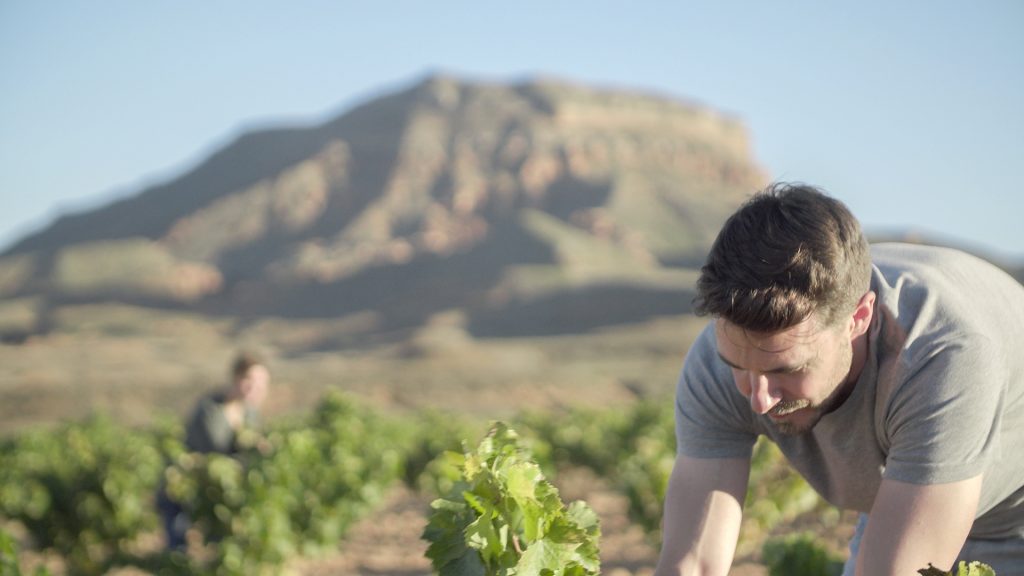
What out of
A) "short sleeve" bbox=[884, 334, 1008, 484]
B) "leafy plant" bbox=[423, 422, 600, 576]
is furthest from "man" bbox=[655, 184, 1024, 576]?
"leafy plant" bbox=[423, 422, 600, 576]

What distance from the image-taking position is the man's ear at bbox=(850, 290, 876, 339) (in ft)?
7.45

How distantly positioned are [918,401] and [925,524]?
0.23m

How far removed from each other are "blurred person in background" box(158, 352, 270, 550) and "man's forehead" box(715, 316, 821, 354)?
582 cm

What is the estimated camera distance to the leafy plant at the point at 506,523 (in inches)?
89.3

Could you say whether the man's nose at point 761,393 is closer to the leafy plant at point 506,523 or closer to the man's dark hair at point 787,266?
the man's dark hair at point 787,266

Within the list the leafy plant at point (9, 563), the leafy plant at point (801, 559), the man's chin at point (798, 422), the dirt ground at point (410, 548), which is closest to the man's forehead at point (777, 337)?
the man's chin at point (798, 422)

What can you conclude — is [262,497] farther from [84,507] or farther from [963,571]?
[963,571]

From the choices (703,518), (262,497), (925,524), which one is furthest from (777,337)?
(262,497)

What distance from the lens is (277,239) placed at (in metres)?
99.1

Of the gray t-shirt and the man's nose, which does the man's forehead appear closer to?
the man's nose


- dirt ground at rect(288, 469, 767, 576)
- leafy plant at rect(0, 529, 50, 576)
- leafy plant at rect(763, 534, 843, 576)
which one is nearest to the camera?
leafy plant at rect(0, 529, 50, 576)

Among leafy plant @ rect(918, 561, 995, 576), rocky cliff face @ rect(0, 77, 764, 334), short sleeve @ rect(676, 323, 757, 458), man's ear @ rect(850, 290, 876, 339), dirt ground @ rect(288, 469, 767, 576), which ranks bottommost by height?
rocky cliff face @ rect(0, 77, 764, 334)

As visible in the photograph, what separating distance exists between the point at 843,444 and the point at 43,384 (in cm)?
4098

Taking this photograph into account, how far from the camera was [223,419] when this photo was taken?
780cm
